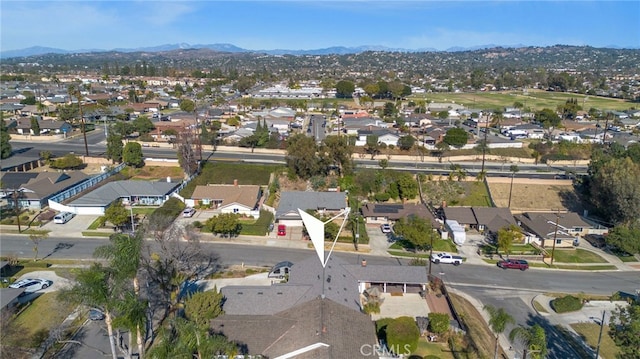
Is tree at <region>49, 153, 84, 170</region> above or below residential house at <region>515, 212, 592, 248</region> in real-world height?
above

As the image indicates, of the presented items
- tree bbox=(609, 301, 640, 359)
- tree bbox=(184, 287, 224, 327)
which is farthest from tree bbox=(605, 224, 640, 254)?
tree bbox=(184, 287, 224, 327)

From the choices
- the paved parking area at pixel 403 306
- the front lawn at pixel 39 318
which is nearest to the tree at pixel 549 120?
the paved parking area at pixel 403 306

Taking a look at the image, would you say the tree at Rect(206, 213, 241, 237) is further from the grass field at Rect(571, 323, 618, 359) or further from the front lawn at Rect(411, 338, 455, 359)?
the grass field at Rect(571, 323, 618, 359)

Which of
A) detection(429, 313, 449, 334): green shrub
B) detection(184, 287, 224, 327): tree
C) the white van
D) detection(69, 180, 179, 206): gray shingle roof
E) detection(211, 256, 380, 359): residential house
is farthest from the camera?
detection(69, 180, 179, 206): gray shingle roof

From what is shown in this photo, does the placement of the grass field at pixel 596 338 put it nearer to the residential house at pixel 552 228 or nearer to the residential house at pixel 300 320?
the residential house at pixel 552 228

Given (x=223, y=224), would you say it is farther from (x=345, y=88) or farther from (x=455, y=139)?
(x=345, y=88)

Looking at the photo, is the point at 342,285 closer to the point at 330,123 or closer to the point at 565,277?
the point at 565,277
